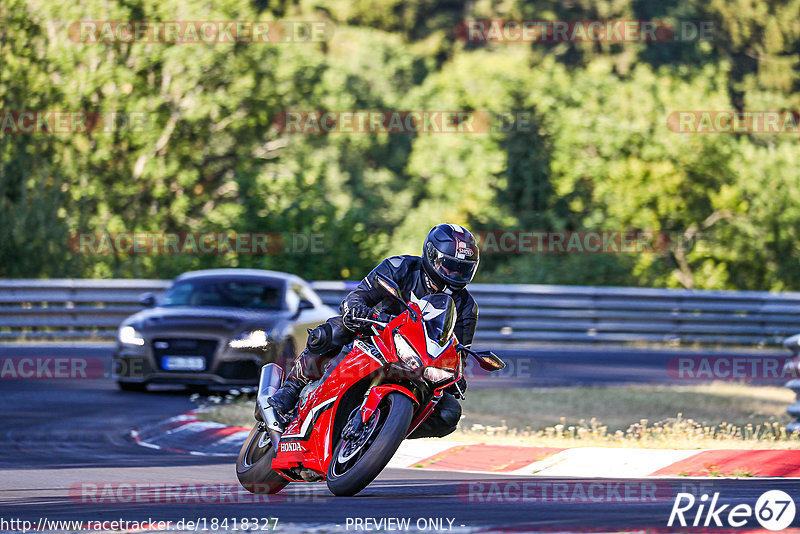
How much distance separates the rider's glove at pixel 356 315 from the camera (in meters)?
7.63

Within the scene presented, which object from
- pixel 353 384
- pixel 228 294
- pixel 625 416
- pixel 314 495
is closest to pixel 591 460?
pixel 314 495

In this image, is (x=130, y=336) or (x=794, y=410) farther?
(x=130, y=336)

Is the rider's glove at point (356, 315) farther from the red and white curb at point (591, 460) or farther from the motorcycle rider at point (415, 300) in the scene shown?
the red and white curb at point (591, 460)

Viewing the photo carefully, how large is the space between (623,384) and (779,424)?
14.2 ft

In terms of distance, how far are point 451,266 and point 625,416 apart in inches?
290

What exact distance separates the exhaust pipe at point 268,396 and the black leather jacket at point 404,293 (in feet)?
2.66

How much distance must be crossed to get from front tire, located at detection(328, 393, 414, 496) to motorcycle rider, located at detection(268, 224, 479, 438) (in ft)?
1.45

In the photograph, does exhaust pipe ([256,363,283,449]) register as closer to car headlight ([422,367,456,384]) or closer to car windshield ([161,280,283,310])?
car headlight ([422,367,456,384])

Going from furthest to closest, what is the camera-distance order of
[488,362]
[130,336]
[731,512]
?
[130,336] < [488,362] < [731,512]

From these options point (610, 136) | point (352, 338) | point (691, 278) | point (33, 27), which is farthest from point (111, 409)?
point (610, 136)

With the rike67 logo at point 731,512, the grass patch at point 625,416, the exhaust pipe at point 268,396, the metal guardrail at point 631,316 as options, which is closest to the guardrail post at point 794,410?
the grass patch at point 625,416

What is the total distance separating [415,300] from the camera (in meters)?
7.68

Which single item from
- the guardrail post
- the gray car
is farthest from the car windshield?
the guardrail post

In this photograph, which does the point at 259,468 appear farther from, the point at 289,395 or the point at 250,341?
the point at 250,341
